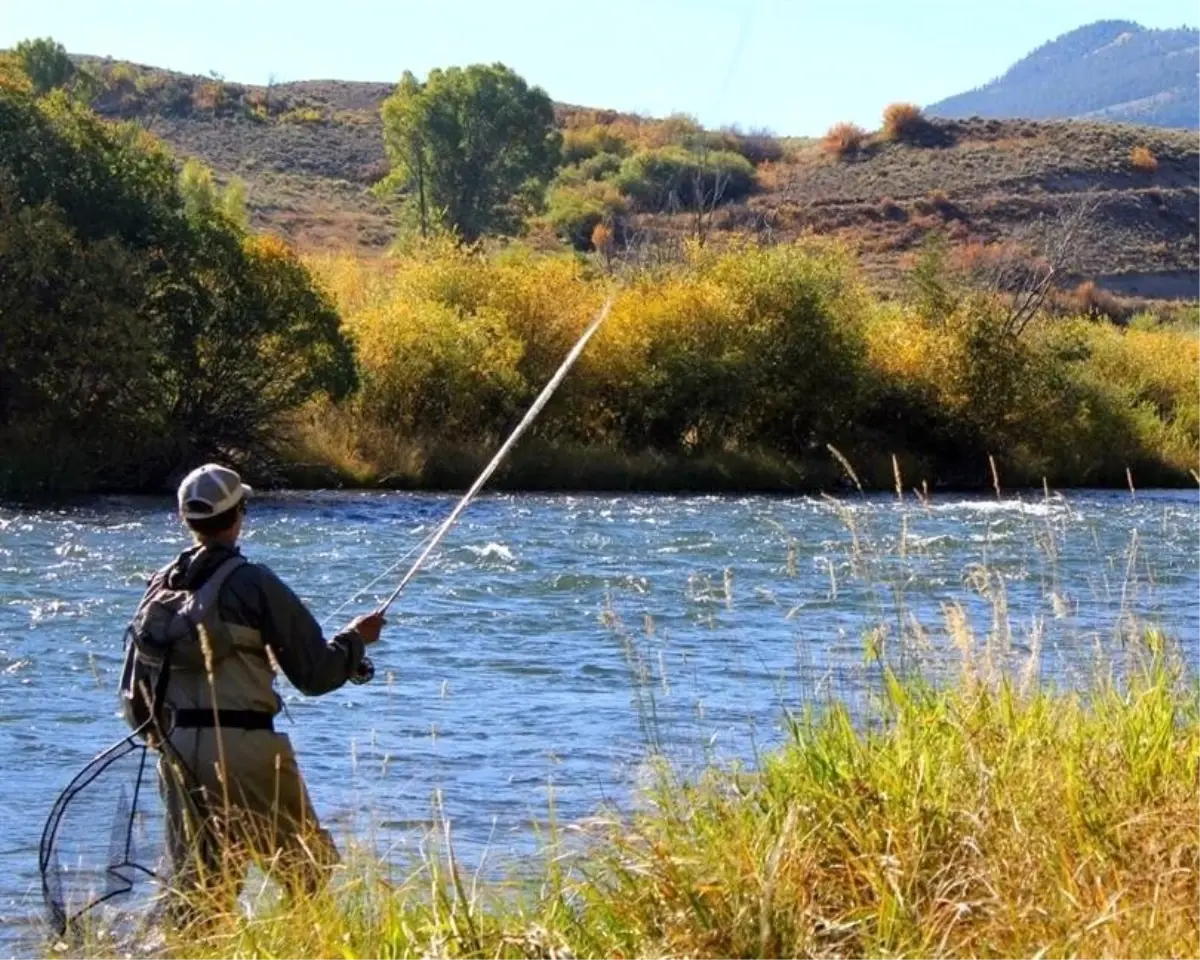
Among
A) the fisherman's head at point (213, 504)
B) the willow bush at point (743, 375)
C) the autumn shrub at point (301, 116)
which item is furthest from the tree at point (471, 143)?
the fisherman's head at point (213, 504)

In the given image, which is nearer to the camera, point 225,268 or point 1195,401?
point 225,268

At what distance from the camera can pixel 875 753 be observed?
6.00 m

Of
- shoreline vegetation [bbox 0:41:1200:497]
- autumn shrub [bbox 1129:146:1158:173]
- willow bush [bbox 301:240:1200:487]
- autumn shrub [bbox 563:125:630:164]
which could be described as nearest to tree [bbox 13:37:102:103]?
autumn shrub [bbox 563:125:630:164]

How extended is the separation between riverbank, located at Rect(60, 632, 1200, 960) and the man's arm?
0.62m

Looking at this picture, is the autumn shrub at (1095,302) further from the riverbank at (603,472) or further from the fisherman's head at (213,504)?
the fisherman's head at (213,504)

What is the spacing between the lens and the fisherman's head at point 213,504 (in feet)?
19.2

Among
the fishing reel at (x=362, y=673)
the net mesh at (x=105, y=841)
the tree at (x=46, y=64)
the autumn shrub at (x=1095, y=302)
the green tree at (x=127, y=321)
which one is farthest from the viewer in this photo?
the tree at (x=46, y=64)

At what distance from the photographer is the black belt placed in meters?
5.88

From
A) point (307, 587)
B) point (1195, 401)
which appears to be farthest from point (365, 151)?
point (307, 587)

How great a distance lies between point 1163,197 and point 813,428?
4826 centimetres

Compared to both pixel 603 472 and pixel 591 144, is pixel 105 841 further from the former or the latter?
pixel 591 144

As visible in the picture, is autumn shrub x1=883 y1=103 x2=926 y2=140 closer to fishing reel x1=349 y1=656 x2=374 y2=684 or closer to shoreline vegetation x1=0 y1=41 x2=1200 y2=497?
shoreline vegetation x1=0 y1=41 x2=1200 y2=497

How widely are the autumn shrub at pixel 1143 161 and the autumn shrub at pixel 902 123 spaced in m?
9.32

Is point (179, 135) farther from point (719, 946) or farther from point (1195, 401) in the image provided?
point (719, 946)
